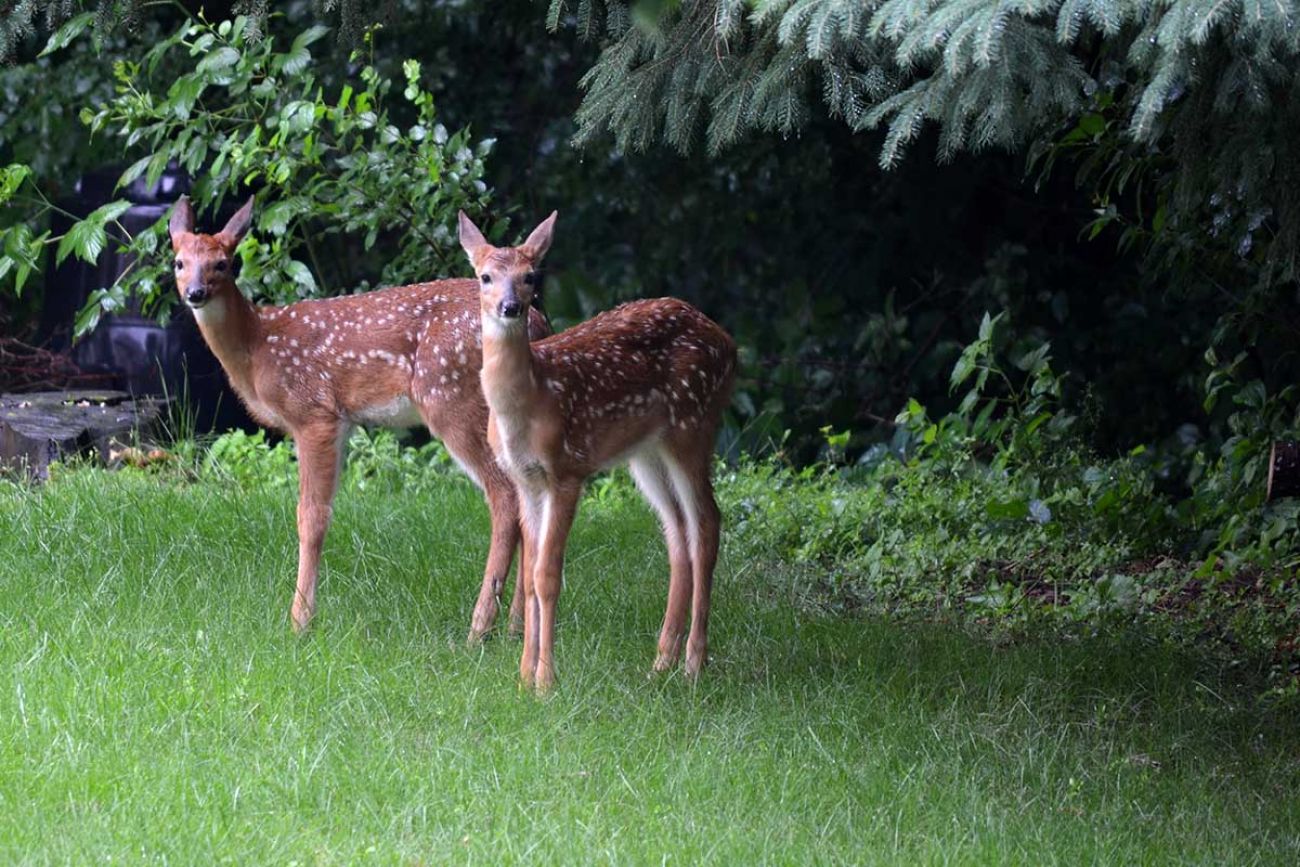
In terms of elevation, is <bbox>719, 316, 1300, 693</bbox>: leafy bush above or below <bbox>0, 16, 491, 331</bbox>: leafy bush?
below

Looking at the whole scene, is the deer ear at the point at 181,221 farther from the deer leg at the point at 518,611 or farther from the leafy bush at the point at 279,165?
the deer leg at the point at 518,611

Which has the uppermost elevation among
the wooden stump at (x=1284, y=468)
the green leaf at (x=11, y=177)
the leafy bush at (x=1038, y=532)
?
the green leaf at (x=11, y=177)

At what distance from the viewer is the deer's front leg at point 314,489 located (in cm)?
611

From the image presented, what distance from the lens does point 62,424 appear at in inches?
346

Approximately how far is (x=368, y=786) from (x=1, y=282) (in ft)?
18.5

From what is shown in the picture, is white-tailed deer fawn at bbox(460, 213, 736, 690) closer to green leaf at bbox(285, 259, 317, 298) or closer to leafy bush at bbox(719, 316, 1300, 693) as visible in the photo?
leafy bush at bbox(719, 316, 1300, 693)

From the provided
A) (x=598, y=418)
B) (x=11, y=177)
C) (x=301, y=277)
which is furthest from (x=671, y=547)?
(x=11, y=177)

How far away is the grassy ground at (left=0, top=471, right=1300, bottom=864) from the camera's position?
410cm

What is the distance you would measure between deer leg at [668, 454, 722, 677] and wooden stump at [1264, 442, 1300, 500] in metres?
2.21

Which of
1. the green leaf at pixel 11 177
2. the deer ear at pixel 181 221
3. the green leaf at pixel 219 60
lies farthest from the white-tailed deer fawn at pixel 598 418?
the green leaf at pixel 11 177

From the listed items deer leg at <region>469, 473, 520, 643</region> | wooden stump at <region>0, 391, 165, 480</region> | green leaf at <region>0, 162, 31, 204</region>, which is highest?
green leaf at <region>0, 162, 31, 204</region>

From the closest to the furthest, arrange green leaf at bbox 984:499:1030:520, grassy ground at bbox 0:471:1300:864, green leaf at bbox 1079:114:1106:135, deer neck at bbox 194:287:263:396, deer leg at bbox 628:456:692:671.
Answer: grassy ground at bbox 0:471:1300:864 → deer leg at bbox 628:456:692:671 → deer neck at bbox 194:287:263:396 → green leaf at bbox 1079:114:1106:135 → green leaf at bbox 984:499:1030:520

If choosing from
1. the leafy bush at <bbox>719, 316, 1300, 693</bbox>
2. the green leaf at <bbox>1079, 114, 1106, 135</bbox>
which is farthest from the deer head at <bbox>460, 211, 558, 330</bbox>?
the green leaf at <bbox>1079, 114, 1106, 135</bbox>

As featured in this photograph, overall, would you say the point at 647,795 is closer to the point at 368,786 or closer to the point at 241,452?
the point at 368,786
